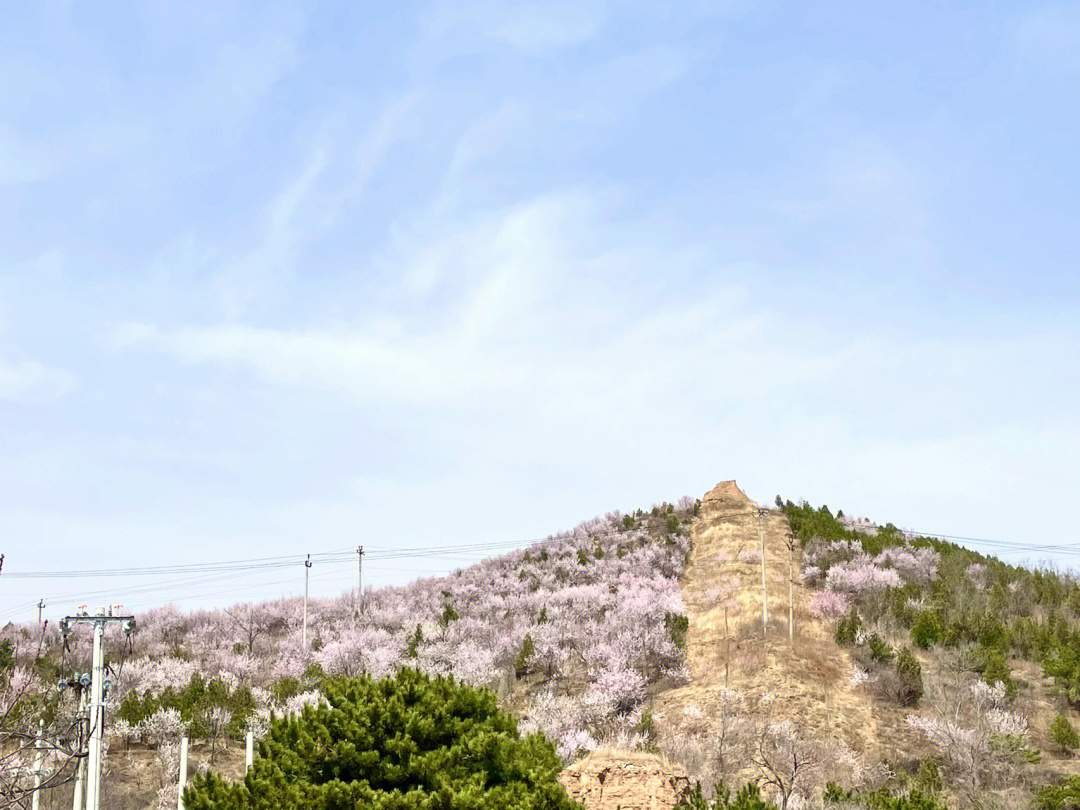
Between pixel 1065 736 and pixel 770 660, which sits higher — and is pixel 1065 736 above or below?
below

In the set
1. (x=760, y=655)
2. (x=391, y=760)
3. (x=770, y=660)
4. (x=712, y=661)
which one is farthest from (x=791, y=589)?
(x=391, y=760)

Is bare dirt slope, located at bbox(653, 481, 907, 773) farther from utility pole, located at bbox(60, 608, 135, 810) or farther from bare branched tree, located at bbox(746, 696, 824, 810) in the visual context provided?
utility pole, located at bbox(60, 608, 135, 810)

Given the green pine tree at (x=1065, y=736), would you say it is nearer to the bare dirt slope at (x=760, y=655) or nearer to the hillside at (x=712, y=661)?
the hillside at (x=712, y=661)

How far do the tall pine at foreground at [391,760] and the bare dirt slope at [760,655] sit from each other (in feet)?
64.5

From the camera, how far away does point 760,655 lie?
133 feet

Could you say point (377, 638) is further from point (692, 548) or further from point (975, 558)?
point (975, 558)

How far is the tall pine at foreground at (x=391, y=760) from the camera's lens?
17.3 m

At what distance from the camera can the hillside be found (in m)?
32.3

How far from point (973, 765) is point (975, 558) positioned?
2344 cm

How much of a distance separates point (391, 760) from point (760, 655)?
25.2 m

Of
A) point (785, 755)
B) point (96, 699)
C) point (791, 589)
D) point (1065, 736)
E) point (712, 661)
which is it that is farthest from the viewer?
point (791, 589)

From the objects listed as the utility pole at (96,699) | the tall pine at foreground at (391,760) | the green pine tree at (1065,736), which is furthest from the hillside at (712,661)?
the utility pole at (96,699)

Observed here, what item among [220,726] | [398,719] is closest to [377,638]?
[220,726]

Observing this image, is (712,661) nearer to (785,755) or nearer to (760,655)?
(760,655)
